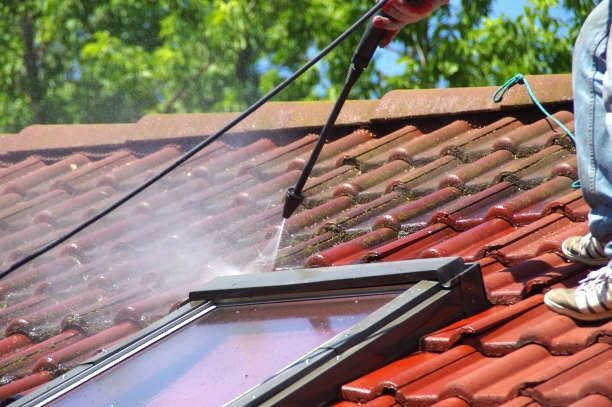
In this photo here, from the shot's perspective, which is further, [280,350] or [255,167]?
[255,167]

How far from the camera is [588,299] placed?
2875 mm

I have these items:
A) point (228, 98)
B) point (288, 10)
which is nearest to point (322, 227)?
point (288, 10)

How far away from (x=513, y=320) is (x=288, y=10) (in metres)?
10.6

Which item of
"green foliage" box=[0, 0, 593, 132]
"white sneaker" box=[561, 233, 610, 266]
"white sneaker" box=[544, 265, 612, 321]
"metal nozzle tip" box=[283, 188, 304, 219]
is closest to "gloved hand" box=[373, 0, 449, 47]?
"metal nozzle tip" box=[283, 188, 304, 219]

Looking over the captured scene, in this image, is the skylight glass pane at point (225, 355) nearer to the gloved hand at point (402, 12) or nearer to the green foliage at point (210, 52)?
the gloved hand at point (402, 12)

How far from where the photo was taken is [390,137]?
17.8 feet

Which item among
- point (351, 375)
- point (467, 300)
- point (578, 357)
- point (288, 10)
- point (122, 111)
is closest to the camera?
point (578, 357)

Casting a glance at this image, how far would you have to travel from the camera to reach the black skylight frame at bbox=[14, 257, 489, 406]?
9.29 feet

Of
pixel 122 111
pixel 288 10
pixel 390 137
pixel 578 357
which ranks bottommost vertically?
pixel 578 357

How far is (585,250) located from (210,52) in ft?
42.4

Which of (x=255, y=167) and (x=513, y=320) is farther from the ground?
Result: (x=255, y=167)

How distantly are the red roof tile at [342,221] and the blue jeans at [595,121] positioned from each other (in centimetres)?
21

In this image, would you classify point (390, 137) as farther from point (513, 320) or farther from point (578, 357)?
point (578, 357)

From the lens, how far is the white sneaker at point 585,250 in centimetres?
320
